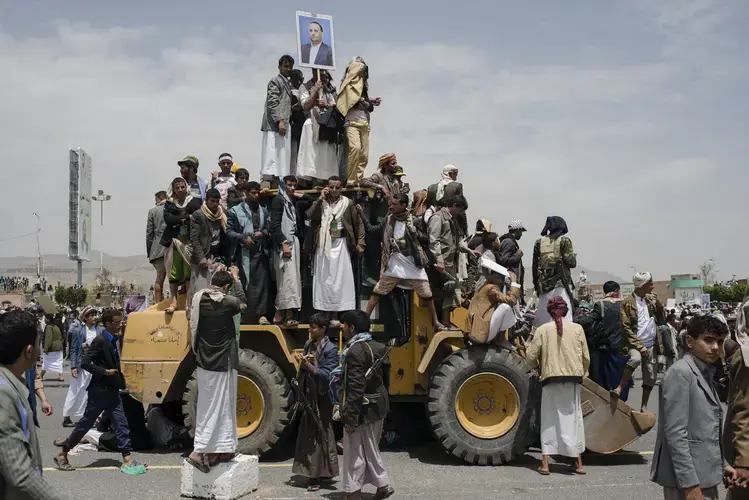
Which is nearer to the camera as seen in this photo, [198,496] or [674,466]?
[674,466]

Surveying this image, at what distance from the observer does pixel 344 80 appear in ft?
31.6

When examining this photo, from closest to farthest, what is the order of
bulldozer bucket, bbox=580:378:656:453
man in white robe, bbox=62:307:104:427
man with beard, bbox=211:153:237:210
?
bulldozer bucket, bbox=580:378:656:453
man with beard, bbox=211:153:237:210
man in white robe, bbox=62:307:104:427

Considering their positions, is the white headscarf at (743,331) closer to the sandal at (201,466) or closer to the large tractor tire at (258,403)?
the sandal at (201,466)

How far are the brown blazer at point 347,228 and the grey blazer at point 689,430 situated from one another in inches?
196

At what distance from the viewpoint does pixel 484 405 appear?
27.6 ft

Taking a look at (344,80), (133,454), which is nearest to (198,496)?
(133,454)

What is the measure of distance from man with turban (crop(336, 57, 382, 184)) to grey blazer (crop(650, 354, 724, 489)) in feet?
18.7

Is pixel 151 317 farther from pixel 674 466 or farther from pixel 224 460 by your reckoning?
pixel 674 466

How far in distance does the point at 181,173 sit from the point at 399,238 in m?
3.13

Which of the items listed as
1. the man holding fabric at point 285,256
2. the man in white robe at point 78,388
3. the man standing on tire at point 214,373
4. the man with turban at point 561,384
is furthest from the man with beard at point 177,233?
the man with turban at point 561,384

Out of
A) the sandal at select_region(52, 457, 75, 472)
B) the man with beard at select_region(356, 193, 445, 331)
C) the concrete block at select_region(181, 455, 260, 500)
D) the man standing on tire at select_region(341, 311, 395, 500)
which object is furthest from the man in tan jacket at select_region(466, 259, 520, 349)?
the sandal at select_region(52, 457, 75, 472)

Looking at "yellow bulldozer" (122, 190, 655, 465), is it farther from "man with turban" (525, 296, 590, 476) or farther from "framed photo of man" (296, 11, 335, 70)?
"framed photo of man" (296, 11, 335, 70)

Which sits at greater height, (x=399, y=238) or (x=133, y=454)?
(x=399, y=238)

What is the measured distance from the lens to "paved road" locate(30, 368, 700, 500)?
7.12m
